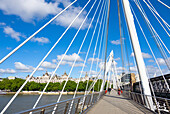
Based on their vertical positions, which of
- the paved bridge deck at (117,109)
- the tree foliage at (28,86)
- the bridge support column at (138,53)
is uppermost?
the tree foliage at (28,86)

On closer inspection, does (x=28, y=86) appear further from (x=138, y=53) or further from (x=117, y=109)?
(x=138, y=53)

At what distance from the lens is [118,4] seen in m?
10.1

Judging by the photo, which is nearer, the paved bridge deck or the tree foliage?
the paved bridge deck

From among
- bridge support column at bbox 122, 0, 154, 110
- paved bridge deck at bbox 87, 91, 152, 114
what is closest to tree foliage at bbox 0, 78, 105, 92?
paved bridge deck at bbox 87, 91, 152, 114

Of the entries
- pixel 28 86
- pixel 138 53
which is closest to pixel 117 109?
pixel 138 53

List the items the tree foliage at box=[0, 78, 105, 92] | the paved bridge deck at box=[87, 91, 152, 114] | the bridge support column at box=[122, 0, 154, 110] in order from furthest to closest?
the tree foliage at box=[0, 78, 105, 92] → the bridge support column at box=[122, 0, 154, 110] → the paved bridge deck at box=[87, 91, 152, 114]

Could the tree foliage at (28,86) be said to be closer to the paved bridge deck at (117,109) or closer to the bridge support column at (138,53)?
the paved bridge deck at (117,109)

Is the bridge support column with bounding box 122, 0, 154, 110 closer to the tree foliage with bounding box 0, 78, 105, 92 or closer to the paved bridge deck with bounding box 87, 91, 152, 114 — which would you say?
the paved bridge deck with bounding box 87, 91, 152, 114

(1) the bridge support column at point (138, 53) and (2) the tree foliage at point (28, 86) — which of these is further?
(2) the tree foliage at point (28, 86)

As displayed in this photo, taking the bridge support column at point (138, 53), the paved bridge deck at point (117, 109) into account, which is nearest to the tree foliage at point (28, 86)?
the paved bridge deck at point (117, 109)

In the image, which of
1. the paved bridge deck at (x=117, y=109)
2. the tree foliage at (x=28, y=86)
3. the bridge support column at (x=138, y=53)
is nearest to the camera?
the paved bridge deck at (x=117, y=109)

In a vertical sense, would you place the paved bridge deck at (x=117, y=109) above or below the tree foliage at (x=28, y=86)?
below

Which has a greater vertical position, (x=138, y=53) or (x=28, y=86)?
(x=28, y=86)

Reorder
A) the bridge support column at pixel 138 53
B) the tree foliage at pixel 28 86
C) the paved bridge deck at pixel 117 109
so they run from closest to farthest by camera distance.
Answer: the paved bridge deck at pixel 117 109 → the bridge support column at pixel 138 53 → the tree foliage at pixel 28 86
